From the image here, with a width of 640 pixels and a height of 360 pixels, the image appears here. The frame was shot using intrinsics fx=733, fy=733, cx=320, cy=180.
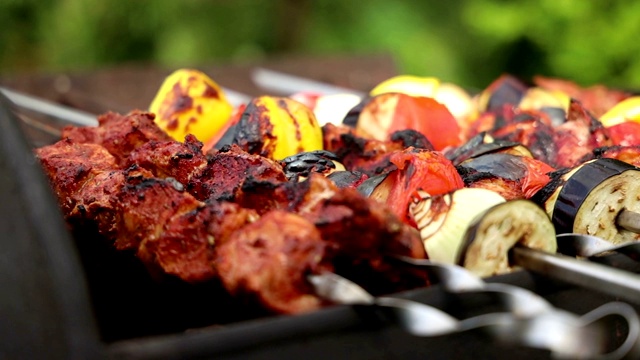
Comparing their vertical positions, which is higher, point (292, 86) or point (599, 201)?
point (292, 86)

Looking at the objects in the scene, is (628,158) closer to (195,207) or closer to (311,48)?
(195,207)

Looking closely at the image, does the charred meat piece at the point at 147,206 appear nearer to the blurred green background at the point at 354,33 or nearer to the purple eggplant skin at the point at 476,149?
the purple eggplant skin at the point at 476,149

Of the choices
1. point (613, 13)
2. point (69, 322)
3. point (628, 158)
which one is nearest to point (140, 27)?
point (613, 13)

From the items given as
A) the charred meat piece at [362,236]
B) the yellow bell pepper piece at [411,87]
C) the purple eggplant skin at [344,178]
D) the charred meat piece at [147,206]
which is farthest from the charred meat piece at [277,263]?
the yellow bell pepper piece at [411,87]

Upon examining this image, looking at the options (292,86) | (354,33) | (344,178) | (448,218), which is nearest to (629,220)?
(448,218)

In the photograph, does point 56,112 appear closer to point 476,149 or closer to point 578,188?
point 476,149
